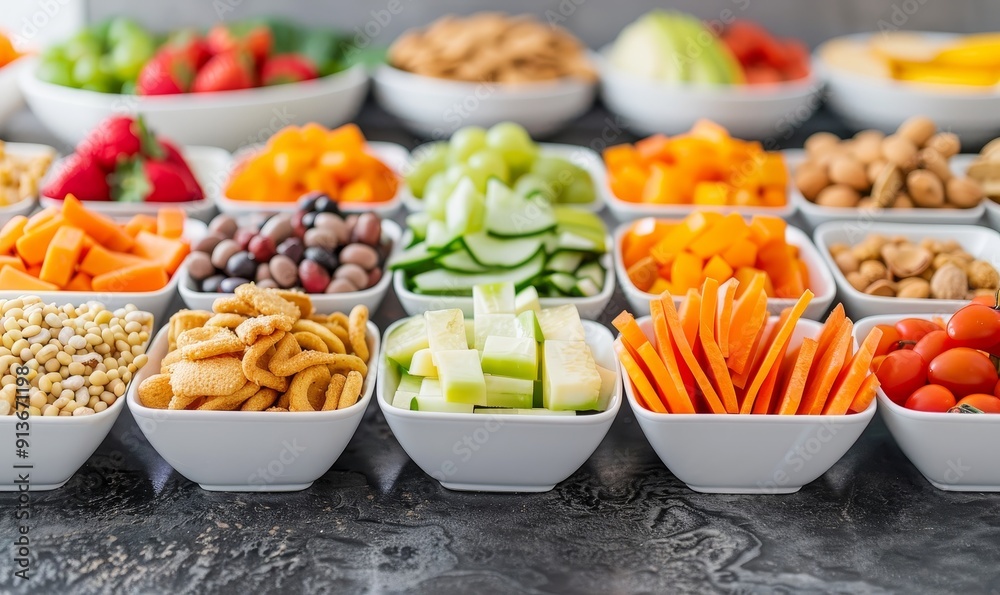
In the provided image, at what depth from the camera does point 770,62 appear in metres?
2.91

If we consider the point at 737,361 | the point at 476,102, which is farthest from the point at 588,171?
the point at 737,361

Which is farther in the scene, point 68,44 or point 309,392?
point 68,44

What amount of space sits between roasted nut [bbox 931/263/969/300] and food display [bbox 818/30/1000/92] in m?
1.17

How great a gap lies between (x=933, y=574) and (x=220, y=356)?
3.50 ft

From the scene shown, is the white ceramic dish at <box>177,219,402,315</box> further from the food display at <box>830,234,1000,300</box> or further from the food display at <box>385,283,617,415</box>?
the food display at <box>830,234,1000,300</box>

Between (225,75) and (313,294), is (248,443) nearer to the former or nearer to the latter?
(313,294)

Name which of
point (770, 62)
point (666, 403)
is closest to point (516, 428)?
point (666, 403)

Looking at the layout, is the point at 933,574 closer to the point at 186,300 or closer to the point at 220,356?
the point at 220,356

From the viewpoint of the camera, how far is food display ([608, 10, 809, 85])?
276 centimetres

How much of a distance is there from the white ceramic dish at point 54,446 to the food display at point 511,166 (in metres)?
1.00

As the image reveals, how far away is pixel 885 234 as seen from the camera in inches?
79.6

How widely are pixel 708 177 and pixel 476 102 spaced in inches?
31.1

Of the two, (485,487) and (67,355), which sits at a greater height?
(67,355)

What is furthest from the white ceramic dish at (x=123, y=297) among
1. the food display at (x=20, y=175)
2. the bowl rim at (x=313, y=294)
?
the food display at (x=20, y=175)
